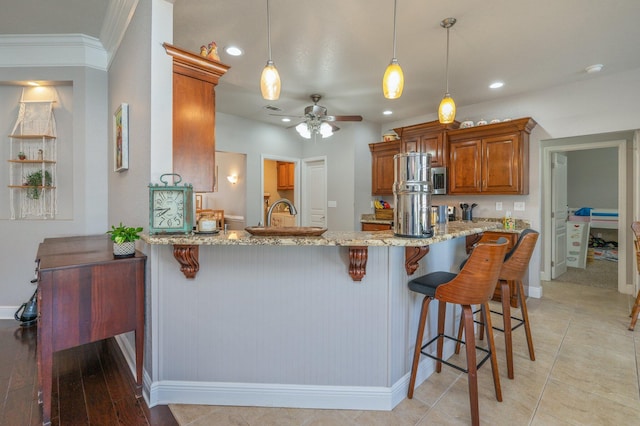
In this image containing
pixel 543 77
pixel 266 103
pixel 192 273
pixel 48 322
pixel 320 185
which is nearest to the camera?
pixel 48 322

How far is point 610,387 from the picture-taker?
207cm

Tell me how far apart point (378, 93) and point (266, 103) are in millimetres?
1681

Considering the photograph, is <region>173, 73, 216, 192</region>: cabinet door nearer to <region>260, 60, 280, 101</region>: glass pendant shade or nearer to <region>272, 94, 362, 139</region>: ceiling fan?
<region>260, 60, 280, 101</region>: glass pendant shade

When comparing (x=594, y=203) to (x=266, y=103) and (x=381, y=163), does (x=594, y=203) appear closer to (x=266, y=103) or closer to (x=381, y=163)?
(x=381, y=163)

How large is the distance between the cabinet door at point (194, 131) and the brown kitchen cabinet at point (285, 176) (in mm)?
4964

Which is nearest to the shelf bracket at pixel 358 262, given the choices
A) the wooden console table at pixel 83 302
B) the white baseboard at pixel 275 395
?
the white baseboard at pixel 275 395

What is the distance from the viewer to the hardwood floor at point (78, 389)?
1.73 m

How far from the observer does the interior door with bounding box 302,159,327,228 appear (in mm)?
5984

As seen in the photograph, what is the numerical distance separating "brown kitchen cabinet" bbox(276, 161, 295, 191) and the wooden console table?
535 centimetres

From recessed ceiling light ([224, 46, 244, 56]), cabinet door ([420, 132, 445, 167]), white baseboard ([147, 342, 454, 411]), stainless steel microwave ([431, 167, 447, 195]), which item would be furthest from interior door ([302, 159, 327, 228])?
white baseboard ([147, 342, 454, 411])

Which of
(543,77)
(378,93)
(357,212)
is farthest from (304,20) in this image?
(357,212)

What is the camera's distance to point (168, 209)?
1.75 meters

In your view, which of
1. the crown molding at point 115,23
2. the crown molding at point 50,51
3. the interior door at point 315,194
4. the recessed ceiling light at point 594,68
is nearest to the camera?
the crown molding at point 115,23

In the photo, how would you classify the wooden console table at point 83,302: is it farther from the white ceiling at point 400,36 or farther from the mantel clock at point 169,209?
the white ceiling at point 400,36
